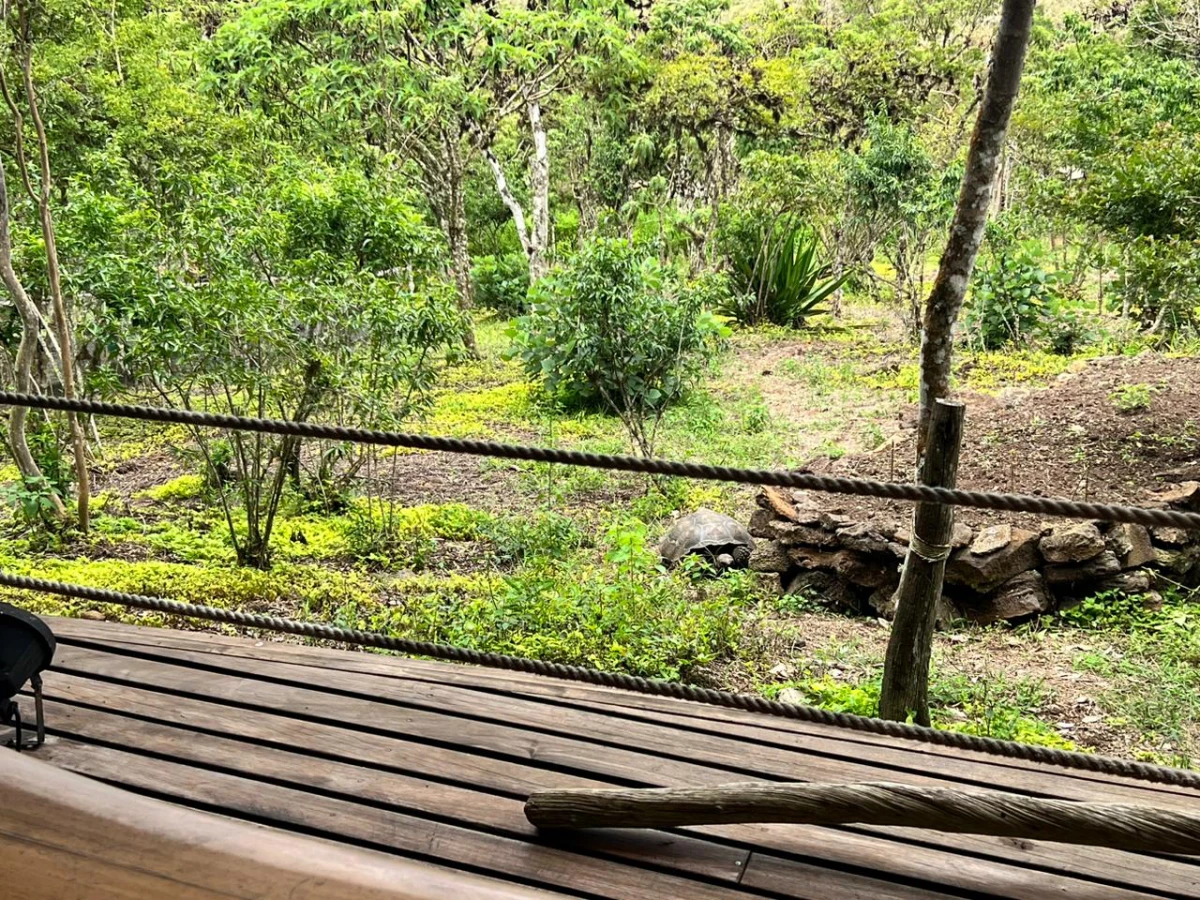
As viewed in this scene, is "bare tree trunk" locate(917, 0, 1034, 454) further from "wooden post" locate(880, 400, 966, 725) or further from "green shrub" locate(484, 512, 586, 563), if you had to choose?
"green shrub" locate(484, 512, 586, 563)

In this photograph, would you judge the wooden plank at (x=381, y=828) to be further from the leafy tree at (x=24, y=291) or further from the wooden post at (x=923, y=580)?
the leafy tree at (x=24, y=291)

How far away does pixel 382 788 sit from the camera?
1.54 meters

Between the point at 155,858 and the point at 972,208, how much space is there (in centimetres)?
340

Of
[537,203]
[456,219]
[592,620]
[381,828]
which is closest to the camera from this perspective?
[381,828]

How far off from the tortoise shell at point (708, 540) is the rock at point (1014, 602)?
3.54 feet

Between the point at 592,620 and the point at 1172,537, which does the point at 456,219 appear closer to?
the point at 592,620

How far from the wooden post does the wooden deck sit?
740mm

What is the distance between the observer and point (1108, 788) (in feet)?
5.58

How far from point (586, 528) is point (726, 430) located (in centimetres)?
213

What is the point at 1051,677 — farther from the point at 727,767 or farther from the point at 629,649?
the point at 727,767

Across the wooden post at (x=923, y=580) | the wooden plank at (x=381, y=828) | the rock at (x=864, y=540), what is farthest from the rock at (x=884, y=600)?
the wooden plank at (x=381, y=828)

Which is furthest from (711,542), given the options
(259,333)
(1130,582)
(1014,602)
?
(259,333)

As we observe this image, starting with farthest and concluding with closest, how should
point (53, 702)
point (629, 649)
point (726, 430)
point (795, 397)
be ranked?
point (795, 397), point (726, 430), point (629, 649), point (53, 702)

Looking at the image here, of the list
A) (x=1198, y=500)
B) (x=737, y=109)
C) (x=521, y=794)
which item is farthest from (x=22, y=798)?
(x=737, y=109)
